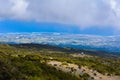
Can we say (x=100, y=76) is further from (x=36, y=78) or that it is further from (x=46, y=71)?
(x=36, y=78)

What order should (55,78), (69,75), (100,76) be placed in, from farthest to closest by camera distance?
(100,76)
(69,75)
(55,78)

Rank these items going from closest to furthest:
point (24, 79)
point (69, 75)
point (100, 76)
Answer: point (24, 79)
point (69, 75)
point (100, 76)

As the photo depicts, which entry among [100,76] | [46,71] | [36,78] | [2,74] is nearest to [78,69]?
[100,76]

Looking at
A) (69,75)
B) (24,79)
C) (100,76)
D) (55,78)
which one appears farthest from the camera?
(100,76)

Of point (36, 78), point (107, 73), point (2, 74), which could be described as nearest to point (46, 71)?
point (36, 78)

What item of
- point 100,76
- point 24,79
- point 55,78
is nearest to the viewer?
point 24,79

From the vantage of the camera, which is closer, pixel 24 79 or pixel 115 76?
pixel 24 79

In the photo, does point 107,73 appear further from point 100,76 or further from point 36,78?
point 36,78

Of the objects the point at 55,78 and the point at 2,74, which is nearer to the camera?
the point at 2,74
